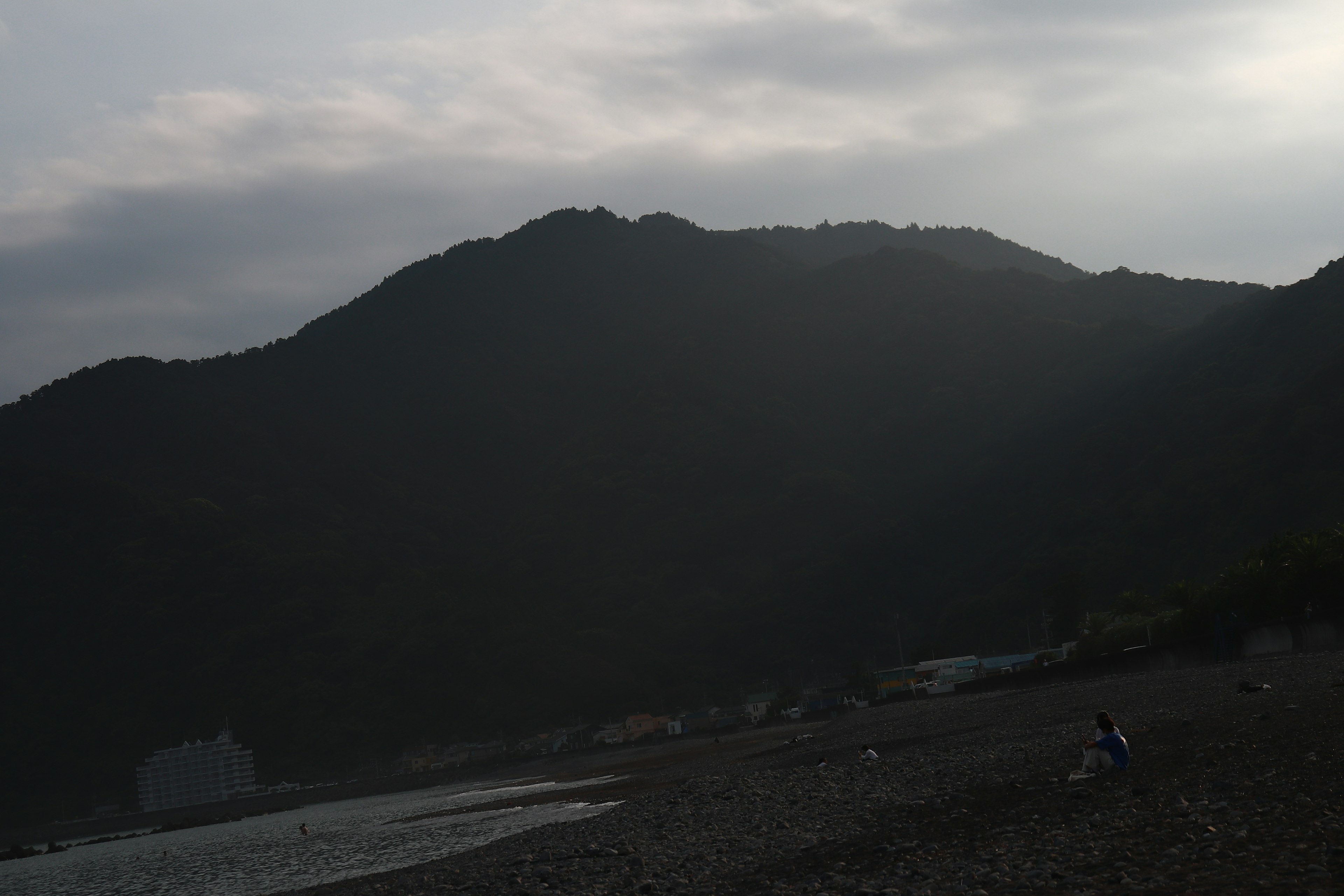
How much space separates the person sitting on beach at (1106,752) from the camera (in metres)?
13.2

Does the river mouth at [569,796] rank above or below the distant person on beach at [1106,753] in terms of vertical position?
below

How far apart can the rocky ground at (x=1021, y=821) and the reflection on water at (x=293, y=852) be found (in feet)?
15.0

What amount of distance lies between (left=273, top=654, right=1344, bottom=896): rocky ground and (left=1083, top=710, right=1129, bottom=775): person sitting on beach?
0.20m

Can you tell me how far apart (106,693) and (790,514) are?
113007 millimetres

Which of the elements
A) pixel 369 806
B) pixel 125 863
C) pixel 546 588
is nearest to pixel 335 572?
pixel 546 588

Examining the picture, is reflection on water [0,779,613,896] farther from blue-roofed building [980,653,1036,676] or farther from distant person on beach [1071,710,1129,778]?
blue-roofed building [980,653,1036,676]

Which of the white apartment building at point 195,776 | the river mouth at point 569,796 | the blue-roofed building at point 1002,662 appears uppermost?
the river mouth at point 569,796

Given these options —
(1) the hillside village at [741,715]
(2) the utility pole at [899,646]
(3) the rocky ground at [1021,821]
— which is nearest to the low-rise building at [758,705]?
(1) the hillside village at [741,715]

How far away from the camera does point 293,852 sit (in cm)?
4012

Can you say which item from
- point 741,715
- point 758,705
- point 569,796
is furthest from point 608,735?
point 569,796

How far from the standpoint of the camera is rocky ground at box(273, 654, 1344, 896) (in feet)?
28.8

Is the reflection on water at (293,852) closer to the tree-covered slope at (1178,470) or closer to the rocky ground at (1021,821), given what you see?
the rocky ground at (1021,821)

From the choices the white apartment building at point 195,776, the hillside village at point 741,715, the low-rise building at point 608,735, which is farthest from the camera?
the white apartment building at point 195,776

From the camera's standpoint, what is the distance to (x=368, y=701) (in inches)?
5743
